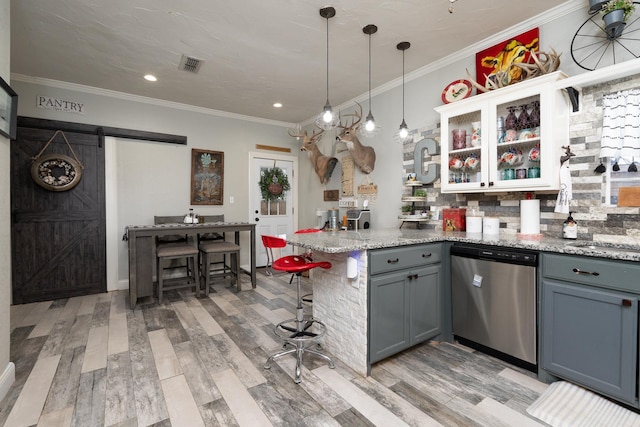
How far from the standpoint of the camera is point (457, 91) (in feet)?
9.84

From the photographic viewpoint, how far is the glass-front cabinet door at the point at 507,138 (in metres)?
2.33

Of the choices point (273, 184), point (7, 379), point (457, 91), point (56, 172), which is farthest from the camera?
point (273, 184)

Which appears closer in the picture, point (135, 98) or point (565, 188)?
point (565, 188)

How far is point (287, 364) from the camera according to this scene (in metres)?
2.30

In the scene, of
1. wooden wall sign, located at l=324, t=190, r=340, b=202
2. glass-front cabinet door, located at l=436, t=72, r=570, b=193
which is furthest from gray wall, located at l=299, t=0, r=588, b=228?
wooden wall sign, located at l=324, t=190, r=340, b=202

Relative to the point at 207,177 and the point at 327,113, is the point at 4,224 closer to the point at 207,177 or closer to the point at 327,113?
the point at 327,113

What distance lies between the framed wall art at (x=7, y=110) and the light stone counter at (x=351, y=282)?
2045 millimetres

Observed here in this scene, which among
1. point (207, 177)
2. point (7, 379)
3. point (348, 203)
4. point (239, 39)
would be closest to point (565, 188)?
point (348, 203)

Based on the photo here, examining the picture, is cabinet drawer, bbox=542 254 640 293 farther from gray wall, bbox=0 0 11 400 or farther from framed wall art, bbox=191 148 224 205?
framed wall art, bbox=191 148 224 205

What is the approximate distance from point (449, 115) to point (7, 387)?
4.07 m

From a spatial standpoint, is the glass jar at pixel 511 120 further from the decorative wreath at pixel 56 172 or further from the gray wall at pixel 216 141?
the decorative wreath at pixel 56 172

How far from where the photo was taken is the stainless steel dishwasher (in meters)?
2.11

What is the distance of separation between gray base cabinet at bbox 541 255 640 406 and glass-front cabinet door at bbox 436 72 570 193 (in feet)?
2.57

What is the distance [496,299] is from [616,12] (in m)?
2.18
